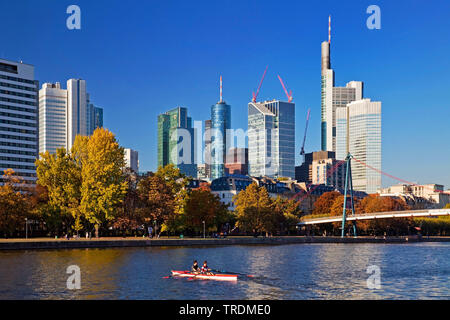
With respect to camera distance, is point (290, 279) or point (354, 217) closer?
point (290, 279)

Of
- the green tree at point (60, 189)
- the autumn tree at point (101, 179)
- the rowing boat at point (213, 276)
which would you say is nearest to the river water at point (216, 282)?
the rowing boat at point (213, 276)

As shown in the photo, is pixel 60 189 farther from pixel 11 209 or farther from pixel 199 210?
pixel 199 210

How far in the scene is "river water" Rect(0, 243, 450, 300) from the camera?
50125 millimetres

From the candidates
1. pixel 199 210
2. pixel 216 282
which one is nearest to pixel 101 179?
pixel 199 210

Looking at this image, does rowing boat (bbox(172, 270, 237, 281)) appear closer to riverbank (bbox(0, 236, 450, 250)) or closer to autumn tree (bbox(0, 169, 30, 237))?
riverbank (bbox(0, 236, 450, 250))

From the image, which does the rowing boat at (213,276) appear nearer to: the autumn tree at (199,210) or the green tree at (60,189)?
the green tree at (60,189)

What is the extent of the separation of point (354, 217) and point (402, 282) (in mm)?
106303

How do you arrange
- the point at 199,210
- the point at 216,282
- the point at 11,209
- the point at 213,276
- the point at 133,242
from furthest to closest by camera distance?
the point at 199,210 → the point at 133,242 → the point at 11,209 → the point at 213,276 → the point at 216,282

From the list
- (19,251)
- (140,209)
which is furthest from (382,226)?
(19,251)

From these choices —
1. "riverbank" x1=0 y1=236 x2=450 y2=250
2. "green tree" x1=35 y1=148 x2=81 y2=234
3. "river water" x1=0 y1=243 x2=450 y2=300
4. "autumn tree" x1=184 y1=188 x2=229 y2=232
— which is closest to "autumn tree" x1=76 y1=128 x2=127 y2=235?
"green tree" x1=35 y1=148 x2=81 y2=234

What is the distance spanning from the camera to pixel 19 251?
282 ft

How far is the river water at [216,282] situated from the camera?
1973 inches

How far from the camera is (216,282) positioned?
57.1 m
